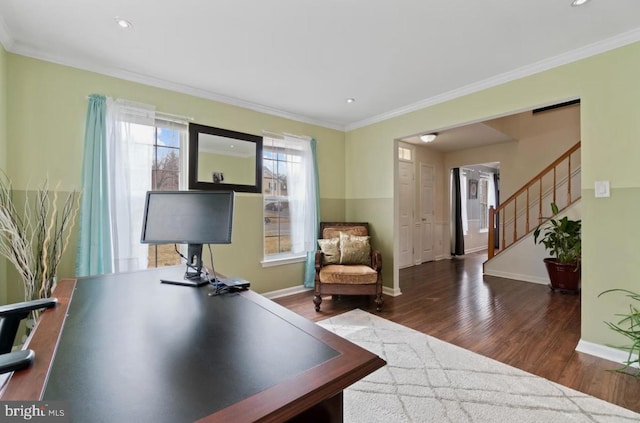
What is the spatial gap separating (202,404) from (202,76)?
290cm

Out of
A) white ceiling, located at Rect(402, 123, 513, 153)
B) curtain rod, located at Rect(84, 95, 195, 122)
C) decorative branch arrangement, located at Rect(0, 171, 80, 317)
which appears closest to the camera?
decorative branch arrangement, located at Rect(0, 171, 80, 317)

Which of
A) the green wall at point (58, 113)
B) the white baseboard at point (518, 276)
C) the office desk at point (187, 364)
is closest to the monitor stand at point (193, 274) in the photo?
the office desk at point (187, 364)

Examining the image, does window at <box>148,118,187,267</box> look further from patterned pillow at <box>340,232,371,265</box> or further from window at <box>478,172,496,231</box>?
window at <box>478,172,496,231</box>

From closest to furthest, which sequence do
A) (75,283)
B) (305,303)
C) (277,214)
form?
(75,283) < (305,303) < (277,214)

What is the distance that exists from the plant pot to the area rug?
2.61 metres

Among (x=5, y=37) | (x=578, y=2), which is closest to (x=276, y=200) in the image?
(x=5, y=37)

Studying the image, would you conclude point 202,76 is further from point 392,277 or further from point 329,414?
point 392,277

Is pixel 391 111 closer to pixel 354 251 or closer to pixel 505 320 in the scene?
pixel 354 251

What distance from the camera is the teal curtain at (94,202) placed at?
239 cm

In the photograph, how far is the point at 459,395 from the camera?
5.85 feet

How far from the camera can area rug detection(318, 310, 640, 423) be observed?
63.1 inches

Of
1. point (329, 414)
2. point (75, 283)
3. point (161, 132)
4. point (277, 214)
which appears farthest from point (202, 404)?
point (277, 214)

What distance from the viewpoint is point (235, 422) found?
55 cm

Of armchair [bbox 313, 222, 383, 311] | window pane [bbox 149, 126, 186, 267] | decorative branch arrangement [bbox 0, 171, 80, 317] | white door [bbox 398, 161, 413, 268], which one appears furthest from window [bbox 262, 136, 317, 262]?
white door [bbox 398, 161, 413, 268]
